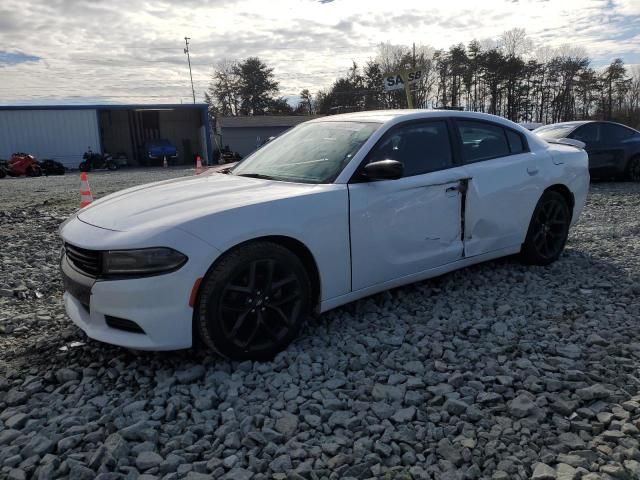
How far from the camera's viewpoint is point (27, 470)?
221 centimetres

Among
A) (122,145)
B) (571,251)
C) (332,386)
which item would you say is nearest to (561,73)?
(122,145)

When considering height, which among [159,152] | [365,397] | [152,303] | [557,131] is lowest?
[365,397]

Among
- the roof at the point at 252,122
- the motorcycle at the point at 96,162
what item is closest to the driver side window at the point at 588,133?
the motorcycle at the point at 96,162

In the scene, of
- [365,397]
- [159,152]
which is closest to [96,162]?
[159,152]

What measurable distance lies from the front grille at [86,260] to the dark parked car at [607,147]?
10133mm

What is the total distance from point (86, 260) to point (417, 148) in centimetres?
246

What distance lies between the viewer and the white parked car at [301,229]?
→ 9.25 feet

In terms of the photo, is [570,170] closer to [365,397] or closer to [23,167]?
[365,397]

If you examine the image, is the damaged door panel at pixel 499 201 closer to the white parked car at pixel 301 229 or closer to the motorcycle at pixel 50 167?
the white parked car at pixel 301 229

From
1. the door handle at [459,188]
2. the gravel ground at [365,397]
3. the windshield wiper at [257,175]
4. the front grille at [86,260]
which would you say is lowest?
the gravel ground at [365,397]

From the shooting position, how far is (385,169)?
11.0 feet

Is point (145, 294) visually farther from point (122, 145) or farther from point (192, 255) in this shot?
point (122, 145)

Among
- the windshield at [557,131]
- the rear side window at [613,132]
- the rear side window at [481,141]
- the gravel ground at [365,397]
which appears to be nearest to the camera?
the gravel ground at [365,397]

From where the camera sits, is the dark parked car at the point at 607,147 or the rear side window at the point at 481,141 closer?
the rear side window at the point at 481,141
